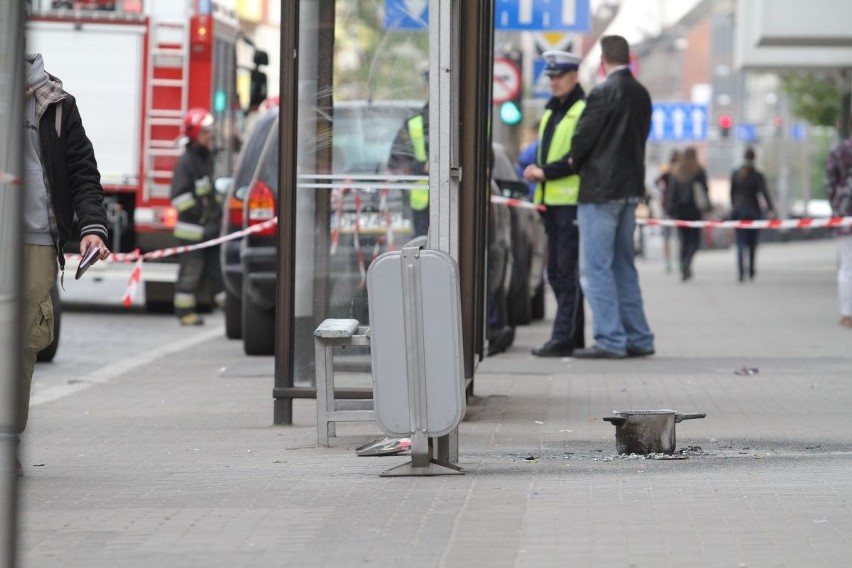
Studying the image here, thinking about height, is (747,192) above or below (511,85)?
below

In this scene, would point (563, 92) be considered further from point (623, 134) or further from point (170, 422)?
point (170, 422)

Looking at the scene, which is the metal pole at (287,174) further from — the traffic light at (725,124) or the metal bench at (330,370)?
the traffic light at (725,124)

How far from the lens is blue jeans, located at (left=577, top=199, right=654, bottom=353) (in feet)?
40.0

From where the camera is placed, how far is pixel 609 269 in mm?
12273

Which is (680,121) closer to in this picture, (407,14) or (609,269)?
(609,269)

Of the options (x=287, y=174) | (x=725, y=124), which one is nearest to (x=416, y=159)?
(x=287, y=174)

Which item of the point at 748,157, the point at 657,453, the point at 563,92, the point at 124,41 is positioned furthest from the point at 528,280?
the point at 748,157

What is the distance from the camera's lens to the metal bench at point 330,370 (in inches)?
314

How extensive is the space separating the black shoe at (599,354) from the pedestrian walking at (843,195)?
12.1 feet

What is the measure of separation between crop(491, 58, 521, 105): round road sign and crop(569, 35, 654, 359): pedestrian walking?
25.0ft

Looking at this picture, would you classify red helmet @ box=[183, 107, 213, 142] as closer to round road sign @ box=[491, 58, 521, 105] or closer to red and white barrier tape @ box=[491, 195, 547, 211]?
red and white barrier tape @ box=[491, 195, 547, 211]

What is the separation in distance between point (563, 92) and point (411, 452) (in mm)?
5828

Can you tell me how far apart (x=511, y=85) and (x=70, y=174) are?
13455mm

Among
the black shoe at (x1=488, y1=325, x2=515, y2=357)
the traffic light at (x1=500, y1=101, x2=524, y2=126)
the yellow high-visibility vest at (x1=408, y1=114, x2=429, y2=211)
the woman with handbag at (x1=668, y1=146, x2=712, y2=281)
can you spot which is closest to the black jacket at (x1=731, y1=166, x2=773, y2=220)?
the woman with handbag at (x1=668, y1=146, x2=712, y2=281)
